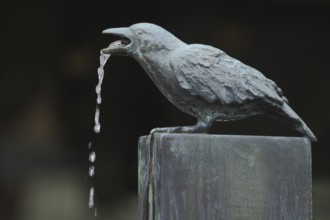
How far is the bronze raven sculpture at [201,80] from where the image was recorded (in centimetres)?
237

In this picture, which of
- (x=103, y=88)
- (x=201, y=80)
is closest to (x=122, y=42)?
(x=201, y=80)

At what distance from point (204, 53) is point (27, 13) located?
3512 mm

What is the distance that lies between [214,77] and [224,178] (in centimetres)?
31

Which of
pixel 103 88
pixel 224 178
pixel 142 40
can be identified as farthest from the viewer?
pixel 103 88

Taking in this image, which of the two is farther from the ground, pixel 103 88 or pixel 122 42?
pixel 122 42

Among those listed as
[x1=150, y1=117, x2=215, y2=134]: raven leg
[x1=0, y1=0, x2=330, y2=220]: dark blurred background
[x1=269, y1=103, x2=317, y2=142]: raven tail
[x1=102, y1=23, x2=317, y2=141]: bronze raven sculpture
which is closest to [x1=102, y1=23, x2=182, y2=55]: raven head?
[x1=102, y1=23, x2=317, y2=141]: bronze raven sculpture

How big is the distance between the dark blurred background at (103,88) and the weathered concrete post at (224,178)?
3293mm

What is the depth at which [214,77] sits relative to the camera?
238cm

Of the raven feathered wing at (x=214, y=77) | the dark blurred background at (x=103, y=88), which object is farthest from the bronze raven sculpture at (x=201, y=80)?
the dark blurred background at (x=103, y=88)

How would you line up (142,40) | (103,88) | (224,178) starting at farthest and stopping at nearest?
(103,88) < (142,40) < (224,178)

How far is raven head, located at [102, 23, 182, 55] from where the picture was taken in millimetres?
2439

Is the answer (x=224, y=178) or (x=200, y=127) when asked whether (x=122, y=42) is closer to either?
(x=200, y=127)

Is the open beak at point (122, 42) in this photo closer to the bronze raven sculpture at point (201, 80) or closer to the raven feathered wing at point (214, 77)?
the bronze raven sculpture at point (201, 80)

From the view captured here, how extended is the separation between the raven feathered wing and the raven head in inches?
2.2
